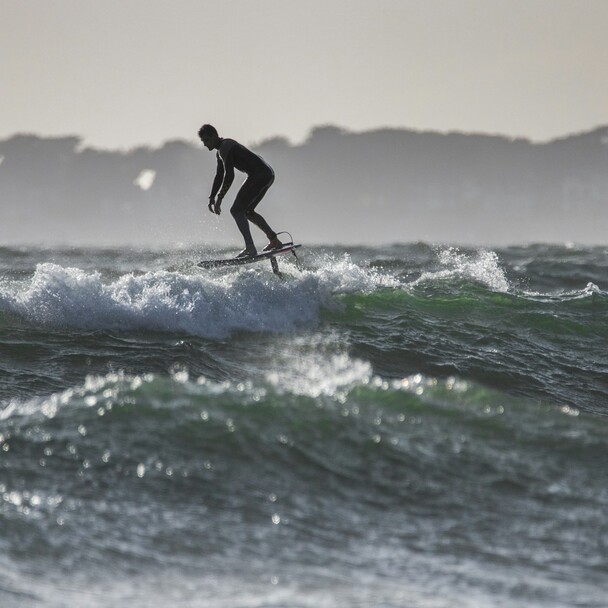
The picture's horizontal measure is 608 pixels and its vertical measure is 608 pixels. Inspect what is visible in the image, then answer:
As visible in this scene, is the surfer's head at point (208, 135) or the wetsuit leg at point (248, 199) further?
the wetsuit leg at point (248, 199)

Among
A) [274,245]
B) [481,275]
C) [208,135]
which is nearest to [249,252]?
[274,245]

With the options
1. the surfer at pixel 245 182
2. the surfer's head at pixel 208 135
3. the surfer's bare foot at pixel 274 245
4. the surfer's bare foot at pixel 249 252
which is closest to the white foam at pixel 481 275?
the surfer's bare foot at pixel 274 245

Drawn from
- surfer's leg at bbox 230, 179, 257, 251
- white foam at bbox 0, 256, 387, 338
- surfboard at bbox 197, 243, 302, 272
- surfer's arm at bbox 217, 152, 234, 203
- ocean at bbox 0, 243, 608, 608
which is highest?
surfer's arm at bbox 217, 152, 234, 203

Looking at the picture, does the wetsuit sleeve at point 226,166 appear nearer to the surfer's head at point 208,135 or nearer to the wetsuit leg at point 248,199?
the surfer's head at point 208,135

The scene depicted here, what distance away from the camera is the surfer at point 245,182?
16062 millimetres

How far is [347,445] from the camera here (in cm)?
881

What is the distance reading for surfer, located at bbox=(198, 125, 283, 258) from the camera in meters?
16.1

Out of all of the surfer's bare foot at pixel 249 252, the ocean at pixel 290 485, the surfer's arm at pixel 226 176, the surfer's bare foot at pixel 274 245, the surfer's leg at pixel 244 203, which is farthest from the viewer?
the surfer's bare foot at pixel 274 245

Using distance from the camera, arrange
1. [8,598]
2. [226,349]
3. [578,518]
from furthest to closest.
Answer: [226,349]
[578,518]
[8,598]

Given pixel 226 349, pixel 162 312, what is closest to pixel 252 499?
pixel 226 349

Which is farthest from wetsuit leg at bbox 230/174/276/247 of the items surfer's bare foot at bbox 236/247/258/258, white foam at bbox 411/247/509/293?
white foam at bbox 411/247/509/293

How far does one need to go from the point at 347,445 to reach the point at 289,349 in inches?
250

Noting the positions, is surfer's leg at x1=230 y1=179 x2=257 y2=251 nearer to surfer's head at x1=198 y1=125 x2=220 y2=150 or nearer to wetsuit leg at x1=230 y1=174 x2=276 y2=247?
wetsuit leg at x1=230 y1=174 x2=276 y2=247

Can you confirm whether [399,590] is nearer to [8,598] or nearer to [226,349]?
[8,598]
